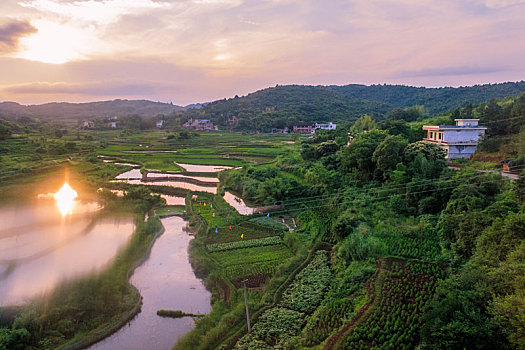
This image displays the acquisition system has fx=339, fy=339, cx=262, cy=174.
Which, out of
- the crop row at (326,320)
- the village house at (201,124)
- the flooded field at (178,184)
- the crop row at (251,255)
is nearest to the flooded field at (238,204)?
the flooded field at (178,184)

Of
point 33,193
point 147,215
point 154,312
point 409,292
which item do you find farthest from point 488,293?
point 33,193

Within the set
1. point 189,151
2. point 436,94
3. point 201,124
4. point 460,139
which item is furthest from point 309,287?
point 436,94

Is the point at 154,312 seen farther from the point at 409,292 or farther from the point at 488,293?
the point at 488,293

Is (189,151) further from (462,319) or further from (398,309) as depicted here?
(462,319)

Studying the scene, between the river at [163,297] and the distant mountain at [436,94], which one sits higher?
the distant mountain at [436,94]

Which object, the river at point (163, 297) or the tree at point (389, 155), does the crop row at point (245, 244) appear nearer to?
the river at point (163, 297)

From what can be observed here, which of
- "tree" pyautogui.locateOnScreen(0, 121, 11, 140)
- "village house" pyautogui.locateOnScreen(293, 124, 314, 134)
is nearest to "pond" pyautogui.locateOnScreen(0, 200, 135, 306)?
"tree" pyautogui.locateOnScreen(0, 121, 11, 140)
